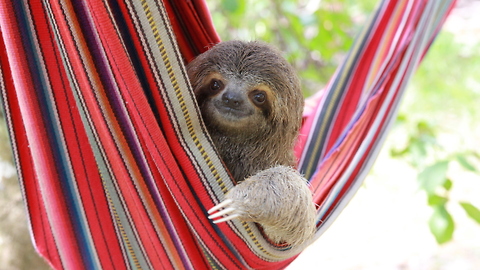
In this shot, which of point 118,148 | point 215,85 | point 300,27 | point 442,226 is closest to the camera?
point 118,148

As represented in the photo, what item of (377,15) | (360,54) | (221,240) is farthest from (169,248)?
(377,15)

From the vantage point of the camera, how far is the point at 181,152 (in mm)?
1660

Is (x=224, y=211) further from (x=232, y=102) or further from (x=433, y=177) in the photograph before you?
(x=433, y=177)

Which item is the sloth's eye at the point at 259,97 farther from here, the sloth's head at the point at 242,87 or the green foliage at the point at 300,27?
the green foliage at the point at 300,27

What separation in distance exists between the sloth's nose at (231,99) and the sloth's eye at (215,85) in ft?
0.31

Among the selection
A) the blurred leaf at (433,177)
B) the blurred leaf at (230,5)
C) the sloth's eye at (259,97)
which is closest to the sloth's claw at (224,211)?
the sloth's eye at (259,97)

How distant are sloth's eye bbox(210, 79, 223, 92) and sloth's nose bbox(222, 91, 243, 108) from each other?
0.10 metres

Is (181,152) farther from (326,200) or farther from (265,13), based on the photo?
(265,13)

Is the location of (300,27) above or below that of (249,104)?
above

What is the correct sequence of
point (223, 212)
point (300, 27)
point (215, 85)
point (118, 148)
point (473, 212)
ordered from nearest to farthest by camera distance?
point (223, 212) < point (118, 148) < point (215, 85) < point (473, 212) < point (300, 27)

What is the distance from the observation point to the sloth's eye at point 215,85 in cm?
229

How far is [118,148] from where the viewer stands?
1.72 meters

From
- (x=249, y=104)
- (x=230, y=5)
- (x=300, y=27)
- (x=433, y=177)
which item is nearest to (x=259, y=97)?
(x=249, y=104)

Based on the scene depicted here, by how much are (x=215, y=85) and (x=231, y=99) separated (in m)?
0.15
